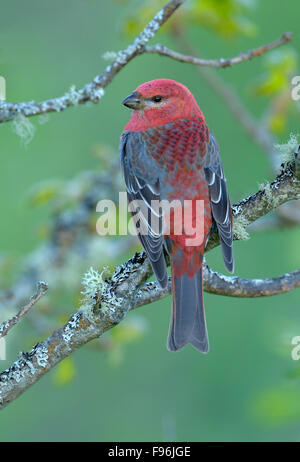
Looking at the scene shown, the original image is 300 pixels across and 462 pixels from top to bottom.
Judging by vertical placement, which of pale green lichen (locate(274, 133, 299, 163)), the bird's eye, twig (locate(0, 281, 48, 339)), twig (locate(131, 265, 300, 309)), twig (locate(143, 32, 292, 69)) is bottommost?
twig (locate(0, 281, 48, 339))

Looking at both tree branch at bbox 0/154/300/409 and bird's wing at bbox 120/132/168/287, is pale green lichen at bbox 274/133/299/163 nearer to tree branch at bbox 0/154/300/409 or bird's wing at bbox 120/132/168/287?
tree branch at bbox 0/154/300/409

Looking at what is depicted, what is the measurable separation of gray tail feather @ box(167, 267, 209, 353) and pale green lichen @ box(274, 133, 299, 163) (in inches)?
28.7

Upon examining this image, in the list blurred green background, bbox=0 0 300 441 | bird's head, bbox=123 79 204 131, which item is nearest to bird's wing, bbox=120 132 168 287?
bird's head, bbox=123 79 204 131

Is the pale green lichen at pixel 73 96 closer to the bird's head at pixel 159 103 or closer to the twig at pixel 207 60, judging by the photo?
the twig at pixel 207 60

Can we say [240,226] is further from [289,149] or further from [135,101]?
[135,101]

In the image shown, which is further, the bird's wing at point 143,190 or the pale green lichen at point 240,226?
the bird's wing at point 143,190

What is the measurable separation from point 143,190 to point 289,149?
0.97 meters

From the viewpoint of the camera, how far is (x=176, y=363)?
7.98 metres

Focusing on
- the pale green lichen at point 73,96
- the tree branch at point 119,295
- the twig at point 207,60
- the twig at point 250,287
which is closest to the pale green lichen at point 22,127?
the pale green lichen at point 73,96

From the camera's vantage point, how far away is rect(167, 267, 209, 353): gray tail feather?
3.37 meters

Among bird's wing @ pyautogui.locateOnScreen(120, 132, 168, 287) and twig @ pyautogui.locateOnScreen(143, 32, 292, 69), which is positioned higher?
twig @ pyautogui.locateOnScreen(143, 32, 292, 69)

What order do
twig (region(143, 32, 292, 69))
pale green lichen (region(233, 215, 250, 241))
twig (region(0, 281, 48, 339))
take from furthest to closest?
twig (region(143, 32, 292, 69))
pale green lichen (region(233, 215, 250, 241))
twig (region(0, 281, 48, 339))

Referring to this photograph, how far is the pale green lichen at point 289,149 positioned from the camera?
9.49 ft

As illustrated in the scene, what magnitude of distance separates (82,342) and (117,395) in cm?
494
